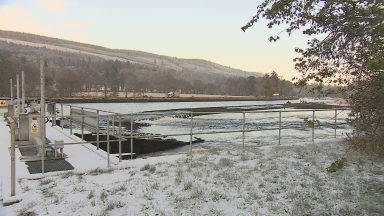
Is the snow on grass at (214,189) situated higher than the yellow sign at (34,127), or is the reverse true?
the yellow sign at (34,127)

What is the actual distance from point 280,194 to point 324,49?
10.4 feet

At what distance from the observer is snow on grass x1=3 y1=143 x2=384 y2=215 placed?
7.10 m

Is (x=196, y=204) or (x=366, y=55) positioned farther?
(x=196, y=204)

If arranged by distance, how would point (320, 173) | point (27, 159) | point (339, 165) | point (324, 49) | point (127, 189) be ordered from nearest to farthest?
point (339, 165), point (324, 49), point (127, 189), point (320, 173), point (27, 159)

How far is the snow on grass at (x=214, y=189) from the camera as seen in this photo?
7.10 metres

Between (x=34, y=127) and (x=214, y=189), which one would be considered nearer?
(x=214, y=189)

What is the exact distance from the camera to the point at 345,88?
6.45 m

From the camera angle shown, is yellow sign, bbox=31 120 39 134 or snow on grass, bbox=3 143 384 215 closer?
snow on grass, bbox=3 143 384 215

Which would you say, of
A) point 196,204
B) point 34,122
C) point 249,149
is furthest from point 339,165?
point 34,122

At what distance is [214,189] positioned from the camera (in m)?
8.01

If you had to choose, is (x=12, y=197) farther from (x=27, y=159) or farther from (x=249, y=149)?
(x=249, y=149)

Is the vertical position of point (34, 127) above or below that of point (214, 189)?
above

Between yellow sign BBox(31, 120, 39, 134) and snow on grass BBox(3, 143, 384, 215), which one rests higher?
yellow sign BBox(31, 120, 39, 134)

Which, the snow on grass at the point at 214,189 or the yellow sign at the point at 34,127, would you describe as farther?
the yellow sign at the point at 34,127
